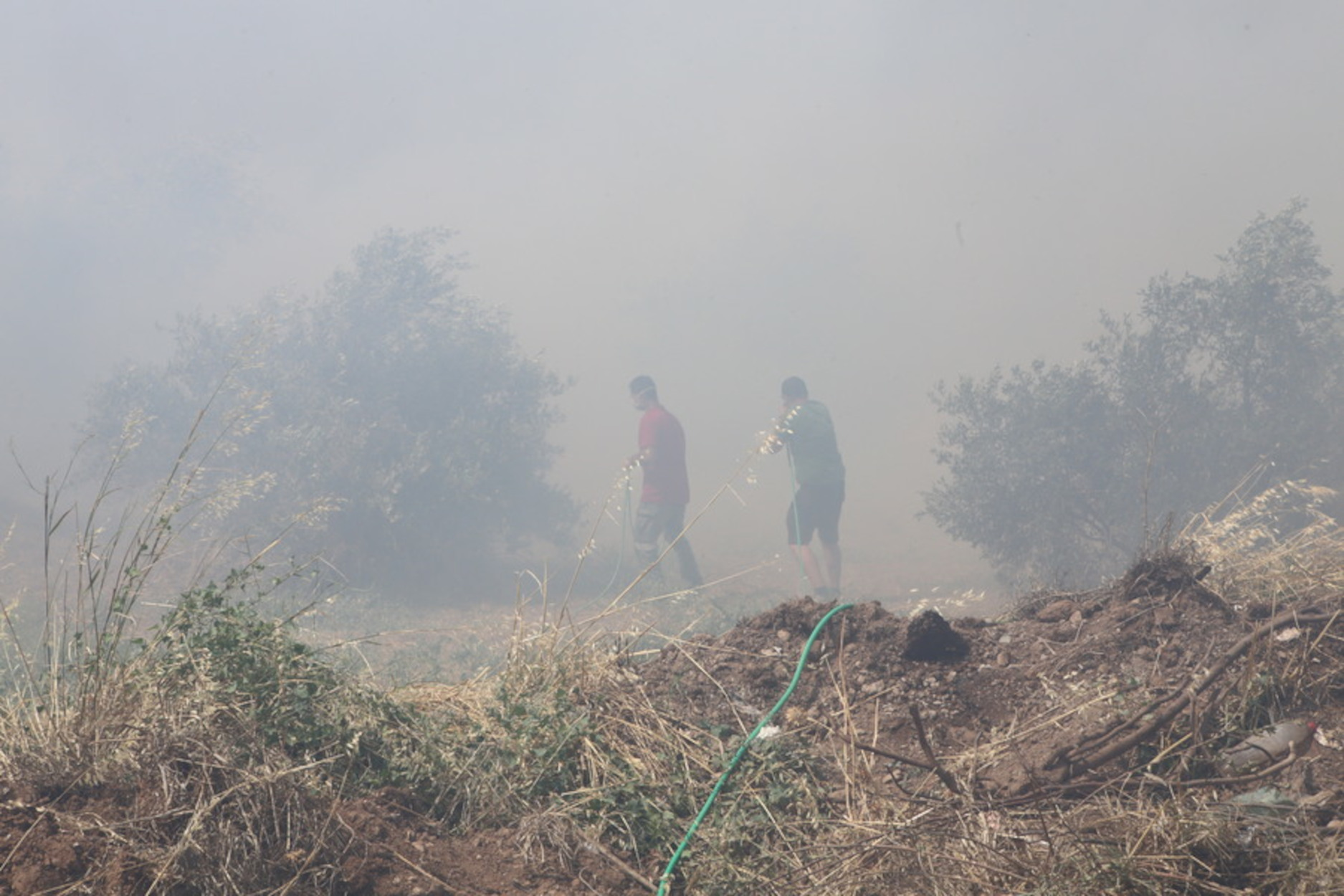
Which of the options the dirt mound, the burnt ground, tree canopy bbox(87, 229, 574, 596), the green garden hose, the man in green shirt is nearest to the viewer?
the burnt ground

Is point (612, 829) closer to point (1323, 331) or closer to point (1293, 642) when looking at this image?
point (1293, 642)

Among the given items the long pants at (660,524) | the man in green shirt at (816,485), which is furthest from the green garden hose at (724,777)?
the long pants at (660,524)

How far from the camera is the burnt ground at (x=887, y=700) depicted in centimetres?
214

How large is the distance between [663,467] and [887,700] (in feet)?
32.4

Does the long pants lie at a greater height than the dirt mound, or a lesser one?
greater

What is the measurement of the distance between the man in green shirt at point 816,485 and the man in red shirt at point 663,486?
1.71m

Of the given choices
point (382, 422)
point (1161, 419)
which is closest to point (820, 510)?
point (1161, 419)

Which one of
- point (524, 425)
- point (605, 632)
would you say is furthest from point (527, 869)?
point (524, 425)

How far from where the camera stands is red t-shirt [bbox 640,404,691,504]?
43.0ft

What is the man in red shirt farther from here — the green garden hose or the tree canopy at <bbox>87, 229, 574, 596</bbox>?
the green garden hose

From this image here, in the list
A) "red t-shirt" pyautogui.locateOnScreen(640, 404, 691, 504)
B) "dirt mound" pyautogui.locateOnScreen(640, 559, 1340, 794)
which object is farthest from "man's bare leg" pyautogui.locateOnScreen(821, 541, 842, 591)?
"dirt mound" pyautogui.locateOnScreen(640, 559, 1340, 794)

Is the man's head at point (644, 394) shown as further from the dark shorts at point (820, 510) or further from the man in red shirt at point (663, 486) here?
the dark shorts at point (820, 510)

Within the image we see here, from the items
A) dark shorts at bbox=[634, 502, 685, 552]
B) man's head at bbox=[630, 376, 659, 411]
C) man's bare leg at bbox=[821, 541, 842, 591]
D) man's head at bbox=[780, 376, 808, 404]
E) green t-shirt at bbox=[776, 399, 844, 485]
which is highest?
man's head at bbox=[630, 376, 659, 411]

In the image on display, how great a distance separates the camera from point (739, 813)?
264cm
